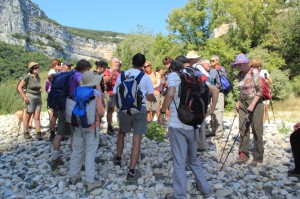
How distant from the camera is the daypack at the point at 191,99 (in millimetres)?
4242

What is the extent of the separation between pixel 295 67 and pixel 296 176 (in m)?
34.2

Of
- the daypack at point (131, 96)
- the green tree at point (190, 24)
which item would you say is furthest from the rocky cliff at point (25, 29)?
the daypack at point (131, 96)

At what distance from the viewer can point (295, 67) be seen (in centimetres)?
3597

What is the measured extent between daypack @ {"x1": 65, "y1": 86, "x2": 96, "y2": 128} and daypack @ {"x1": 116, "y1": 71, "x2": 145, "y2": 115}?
1.64 feet

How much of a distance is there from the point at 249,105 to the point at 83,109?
310cm

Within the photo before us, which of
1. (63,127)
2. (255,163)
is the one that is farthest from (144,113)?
(255,163)

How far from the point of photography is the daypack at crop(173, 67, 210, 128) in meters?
4.24

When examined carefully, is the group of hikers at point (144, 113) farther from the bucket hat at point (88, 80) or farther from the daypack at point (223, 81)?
the daypack at point (223, 81)

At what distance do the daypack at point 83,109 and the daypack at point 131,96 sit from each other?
1.64 feet

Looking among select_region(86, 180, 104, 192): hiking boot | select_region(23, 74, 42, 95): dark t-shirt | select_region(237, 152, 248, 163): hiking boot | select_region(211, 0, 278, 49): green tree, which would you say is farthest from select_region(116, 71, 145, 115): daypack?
select_region(211, 0, 278, 49): green tree

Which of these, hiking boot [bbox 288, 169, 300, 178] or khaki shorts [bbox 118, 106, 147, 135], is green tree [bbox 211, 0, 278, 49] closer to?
hiking boot [bbox 288, 169, 300, 178]

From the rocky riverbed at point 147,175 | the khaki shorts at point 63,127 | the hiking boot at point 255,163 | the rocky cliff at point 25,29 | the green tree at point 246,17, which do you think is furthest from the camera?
the rocky cliff at point 25,29

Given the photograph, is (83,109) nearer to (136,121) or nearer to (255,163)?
(136,121)

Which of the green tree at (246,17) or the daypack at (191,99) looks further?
the green tree at (246,17)
